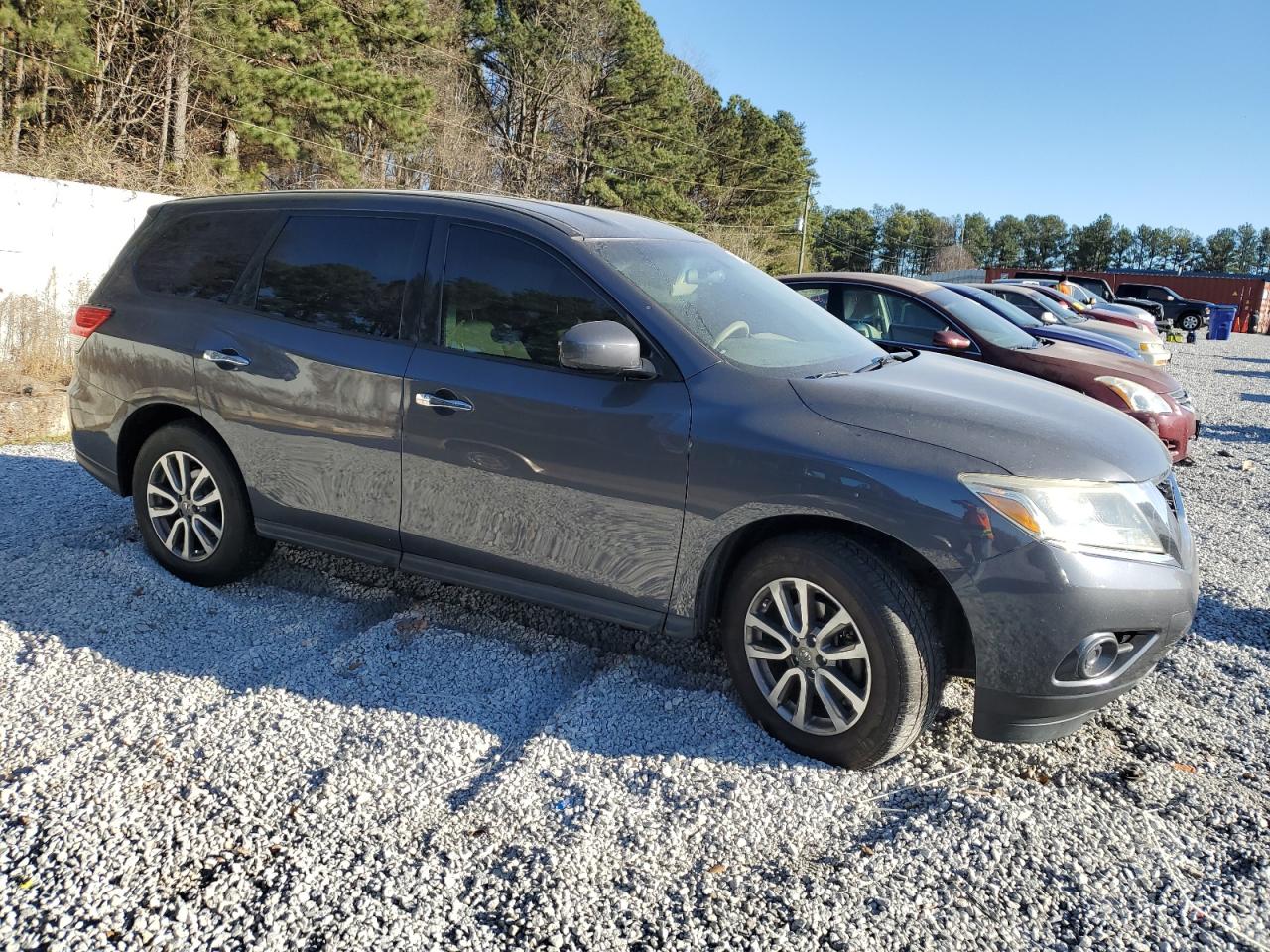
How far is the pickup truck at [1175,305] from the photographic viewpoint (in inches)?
1422

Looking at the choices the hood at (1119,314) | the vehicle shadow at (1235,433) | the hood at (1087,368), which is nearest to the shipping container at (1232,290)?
the hood at (1119,314)

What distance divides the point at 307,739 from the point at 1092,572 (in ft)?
8.39

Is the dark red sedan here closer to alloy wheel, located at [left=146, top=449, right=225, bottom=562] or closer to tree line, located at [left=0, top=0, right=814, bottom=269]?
alloy wheel, located at [left=146, top=449, right=225, bottom=562]

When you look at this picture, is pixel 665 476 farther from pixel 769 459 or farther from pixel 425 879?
pixel 425 879

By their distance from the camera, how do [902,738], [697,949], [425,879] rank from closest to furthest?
[697,949]
[425,879]
[902,738]

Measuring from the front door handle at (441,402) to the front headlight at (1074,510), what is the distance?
5.92 ft

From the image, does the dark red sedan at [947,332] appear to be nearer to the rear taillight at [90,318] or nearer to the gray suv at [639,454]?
the gray suv at [639,454]

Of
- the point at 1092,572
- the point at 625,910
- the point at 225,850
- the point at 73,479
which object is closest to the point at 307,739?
the point at 225,850

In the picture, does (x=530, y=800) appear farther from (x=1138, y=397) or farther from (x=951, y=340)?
(x=1138, y=397)

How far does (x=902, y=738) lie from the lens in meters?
2.89

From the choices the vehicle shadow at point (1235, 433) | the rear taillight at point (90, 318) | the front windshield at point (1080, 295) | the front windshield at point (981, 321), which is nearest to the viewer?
the rear taillight at point (90, 318)

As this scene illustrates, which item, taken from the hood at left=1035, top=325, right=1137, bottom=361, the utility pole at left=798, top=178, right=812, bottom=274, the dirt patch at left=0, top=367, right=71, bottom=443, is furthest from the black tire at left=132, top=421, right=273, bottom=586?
the utility pole at left=798, top=178, right=812, bottom=274

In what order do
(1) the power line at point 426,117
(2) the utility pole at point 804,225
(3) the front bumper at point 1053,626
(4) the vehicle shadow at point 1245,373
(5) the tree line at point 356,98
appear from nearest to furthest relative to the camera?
(3) the front bumper at point 1053,626 → (4) the vehicle shadow at point 1245,373 → (5) the tree line at point 356,98 → (1) the power line at point 426,117 → (2) the utility pole at point 804,225

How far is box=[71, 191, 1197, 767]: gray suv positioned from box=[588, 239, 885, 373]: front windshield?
2cm
